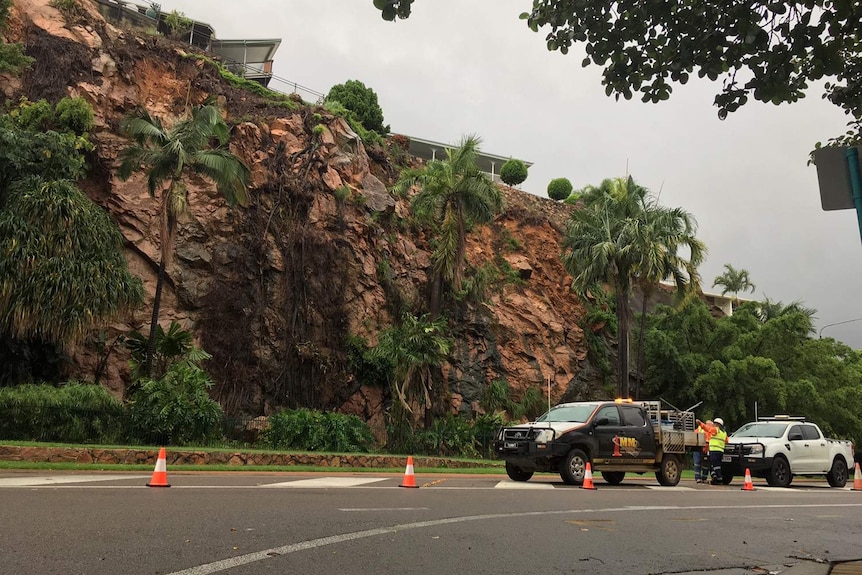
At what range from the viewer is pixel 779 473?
63.7ft

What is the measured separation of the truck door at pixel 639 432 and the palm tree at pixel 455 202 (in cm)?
1096

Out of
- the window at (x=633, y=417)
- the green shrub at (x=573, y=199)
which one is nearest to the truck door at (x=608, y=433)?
the window at (x=633, y=417)

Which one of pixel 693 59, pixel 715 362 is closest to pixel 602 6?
pixel 693 59

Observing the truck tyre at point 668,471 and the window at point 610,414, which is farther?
the truck tyre at point 668,471

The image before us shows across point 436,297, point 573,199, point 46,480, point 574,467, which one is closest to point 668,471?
point 574,467

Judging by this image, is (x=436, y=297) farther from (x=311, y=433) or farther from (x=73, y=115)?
(x=73, y=115)

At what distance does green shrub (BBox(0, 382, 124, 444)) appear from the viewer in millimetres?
17203

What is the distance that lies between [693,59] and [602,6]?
33.6 inches

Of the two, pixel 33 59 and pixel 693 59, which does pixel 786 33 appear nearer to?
pixel 693 59

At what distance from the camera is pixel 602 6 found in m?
5.73

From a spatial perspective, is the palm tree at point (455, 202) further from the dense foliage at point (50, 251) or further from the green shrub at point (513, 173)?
the green shrub at point (513, 173)

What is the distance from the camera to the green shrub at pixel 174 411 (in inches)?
730

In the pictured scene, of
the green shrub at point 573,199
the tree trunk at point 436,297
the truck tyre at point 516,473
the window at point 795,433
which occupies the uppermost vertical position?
the green shrub at point 573,199

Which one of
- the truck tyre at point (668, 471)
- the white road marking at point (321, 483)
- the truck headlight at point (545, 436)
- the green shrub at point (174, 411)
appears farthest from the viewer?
the green shrub at point (174, 411)
